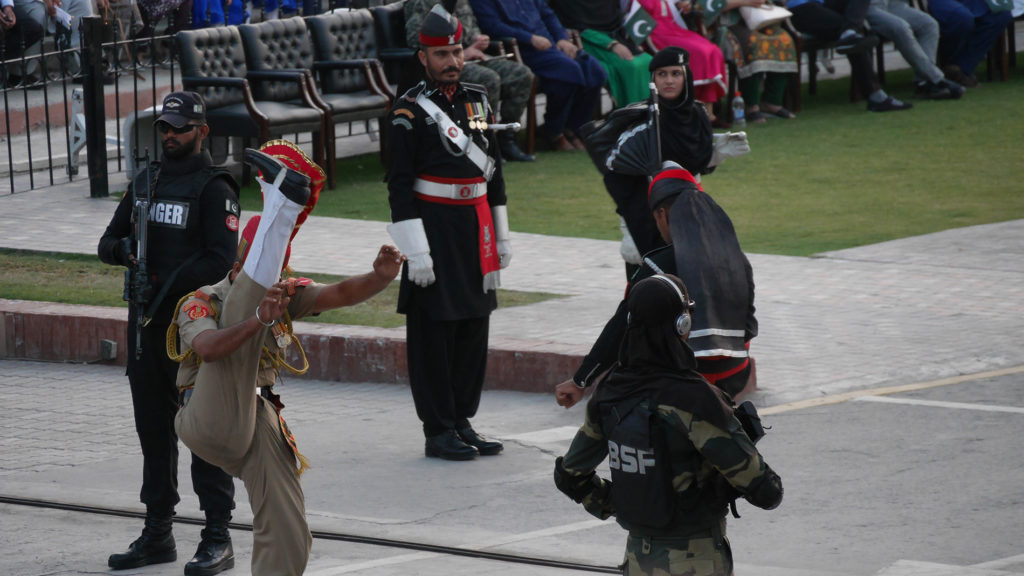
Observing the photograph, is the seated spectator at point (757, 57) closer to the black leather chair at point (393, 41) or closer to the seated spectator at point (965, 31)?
the seated spectator at point (965, 31)

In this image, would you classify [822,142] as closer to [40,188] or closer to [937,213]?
[937,213]

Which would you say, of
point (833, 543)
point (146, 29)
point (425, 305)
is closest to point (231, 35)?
point (146, 29)

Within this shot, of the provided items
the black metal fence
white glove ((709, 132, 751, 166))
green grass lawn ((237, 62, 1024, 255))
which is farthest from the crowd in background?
white glove ((709, 132, 751, 166))

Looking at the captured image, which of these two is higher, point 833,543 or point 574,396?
point 574,396

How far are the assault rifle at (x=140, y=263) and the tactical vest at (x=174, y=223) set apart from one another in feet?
0.09

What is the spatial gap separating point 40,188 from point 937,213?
318 inches

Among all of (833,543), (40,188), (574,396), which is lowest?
(40,188)

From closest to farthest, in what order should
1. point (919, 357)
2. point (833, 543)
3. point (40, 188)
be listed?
point (833, 543), point (919, 357), point (40, 188)

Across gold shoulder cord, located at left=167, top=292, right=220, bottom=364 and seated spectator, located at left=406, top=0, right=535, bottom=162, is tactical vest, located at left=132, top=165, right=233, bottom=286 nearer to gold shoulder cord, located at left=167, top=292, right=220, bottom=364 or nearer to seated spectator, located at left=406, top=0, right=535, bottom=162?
gold shoulder cord, located at left=167, top=292, right=220, bottom=364

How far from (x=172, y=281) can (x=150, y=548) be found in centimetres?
107

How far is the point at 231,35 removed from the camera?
15500mm

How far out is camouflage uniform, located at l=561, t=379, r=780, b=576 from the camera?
427 cm

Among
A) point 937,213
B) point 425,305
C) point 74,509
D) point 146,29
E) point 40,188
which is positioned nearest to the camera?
point 74,509

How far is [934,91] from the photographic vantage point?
20344 millimetres
